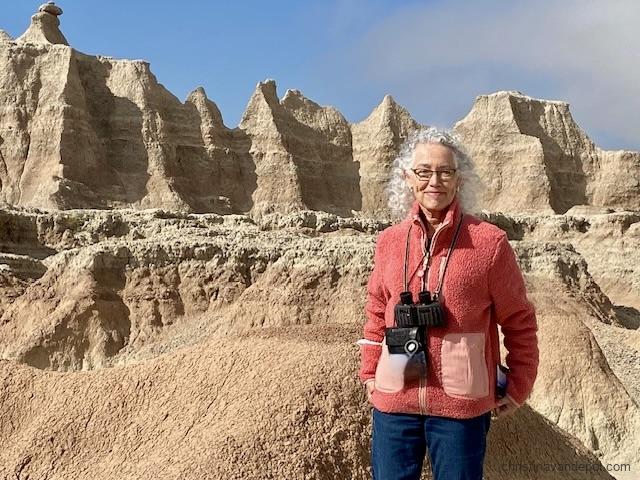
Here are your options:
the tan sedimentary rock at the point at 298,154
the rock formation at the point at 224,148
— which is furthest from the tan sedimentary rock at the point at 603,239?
the tan sedimentary rock at the point at 298,154

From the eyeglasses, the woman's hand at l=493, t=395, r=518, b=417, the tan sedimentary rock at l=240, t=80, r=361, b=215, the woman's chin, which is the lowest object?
the woman's hand at l=493, t=395, r=518, b=417

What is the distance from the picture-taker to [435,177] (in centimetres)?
350

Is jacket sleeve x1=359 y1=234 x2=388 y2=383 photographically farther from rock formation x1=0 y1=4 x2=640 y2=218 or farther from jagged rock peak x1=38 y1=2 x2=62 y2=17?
jagged rock peak x1=38 y1=2 x2=62 y2=17

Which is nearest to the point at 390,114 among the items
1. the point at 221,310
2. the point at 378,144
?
the point at 378,144

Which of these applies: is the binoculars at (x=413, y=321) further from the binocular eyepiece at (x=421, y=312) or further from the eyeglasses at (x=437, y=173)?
the eyeglasses at (x=437, y=173)

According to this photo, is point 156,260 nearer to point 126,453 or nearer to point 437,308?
point 126,453

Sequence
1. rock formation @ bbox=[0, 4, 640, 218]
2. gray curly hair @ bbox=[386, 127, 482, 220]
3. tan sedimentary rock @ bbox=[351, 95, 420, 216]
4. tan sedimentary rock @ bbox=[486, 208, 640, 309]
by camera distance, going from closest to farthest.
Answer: gray curly hair @ bbox=[386, 127, 482, 220]
tan sedimentary rock @ bbox=[486, 208, 640, 309]
rock formation @ bbox=[0, 4, 640, 218]
tan sedimentary rock @ bbox=[351, 95, 420, 216]

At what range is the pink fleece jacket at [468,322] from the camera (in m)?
3.26

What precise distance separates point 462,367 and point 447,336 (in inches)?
5.6

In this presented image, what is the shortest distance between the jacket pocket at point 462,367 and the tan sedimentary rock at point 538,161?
55401mm

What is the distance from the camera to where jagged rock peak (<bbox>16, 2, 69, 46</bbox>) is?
4982 centimetres

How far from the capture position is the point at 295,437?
6262 millimetres

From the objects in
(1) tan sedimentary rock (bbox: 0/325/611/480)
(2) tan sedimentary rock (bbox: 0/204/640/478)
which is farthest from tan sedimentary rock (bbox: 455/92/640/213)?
(1) tan sedimentary rock (bbox: 0/325/611/480)

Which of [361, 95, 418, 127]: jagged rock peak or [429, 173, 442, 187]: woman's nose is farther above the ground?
[361, 95, 418, 127]: jagged rock peak
